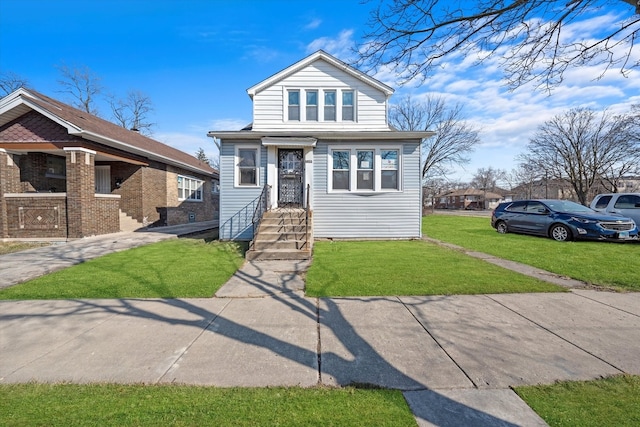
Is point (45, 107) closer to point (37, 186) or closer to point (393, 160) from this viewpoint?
point (37, 186)

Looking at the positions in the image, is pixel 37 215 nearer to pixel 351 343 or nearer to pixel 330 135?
pixel 330 135

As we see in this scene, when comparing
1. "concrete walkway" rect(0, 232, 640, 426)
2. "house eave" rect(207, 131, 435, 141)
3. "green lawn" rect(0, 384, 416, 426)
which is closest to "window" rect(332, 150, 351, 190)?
"house eave" rect(207, 131, 435, 141)

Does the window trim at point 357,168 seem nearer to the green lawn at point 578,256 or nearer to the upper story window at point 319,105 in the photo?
the upper story window at point 319,105

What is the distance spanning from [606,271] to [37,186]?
19.6m

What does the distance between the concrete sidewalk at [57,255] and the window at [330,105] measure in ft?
27.5

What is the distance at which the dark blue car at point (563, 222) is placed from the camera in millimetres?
9867

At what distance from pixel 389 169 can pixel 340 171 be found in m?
1.93

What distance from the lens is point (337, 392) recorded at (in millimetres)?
2424

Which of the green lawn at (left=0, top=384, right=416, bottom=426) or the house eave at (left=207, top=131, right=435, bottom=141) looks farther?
the house eave at (left=207, top=131, right=435, bottom=141)

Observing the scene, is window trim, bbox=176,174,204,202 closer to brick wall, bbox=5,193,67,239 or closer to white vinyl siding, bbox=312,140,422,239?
brick wall, bbox=5,193,67,239

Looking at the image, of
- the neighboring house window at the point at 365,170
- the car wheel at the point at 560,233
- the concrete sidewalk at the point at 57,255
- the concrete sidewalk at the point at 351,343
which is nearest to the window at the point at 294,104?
the neighboring house window at the point at 365,170

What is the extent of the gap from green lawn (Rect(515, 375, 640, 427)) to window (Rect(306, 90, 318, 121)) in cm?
1126

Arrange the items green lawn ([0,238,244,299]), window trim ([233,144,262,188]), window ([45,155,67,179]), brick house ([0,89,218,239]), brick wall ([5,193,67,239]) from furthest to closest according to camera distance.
A: window ([45,155,67,179]) < brick wall ([5,193,67,239]) < brick house ([0,89,218,239]) < window trim ([233,144,262,188]) < green lawn ([0,238,244,299])

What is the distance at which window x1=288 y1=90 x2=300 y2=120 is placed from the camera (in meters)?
12.1
